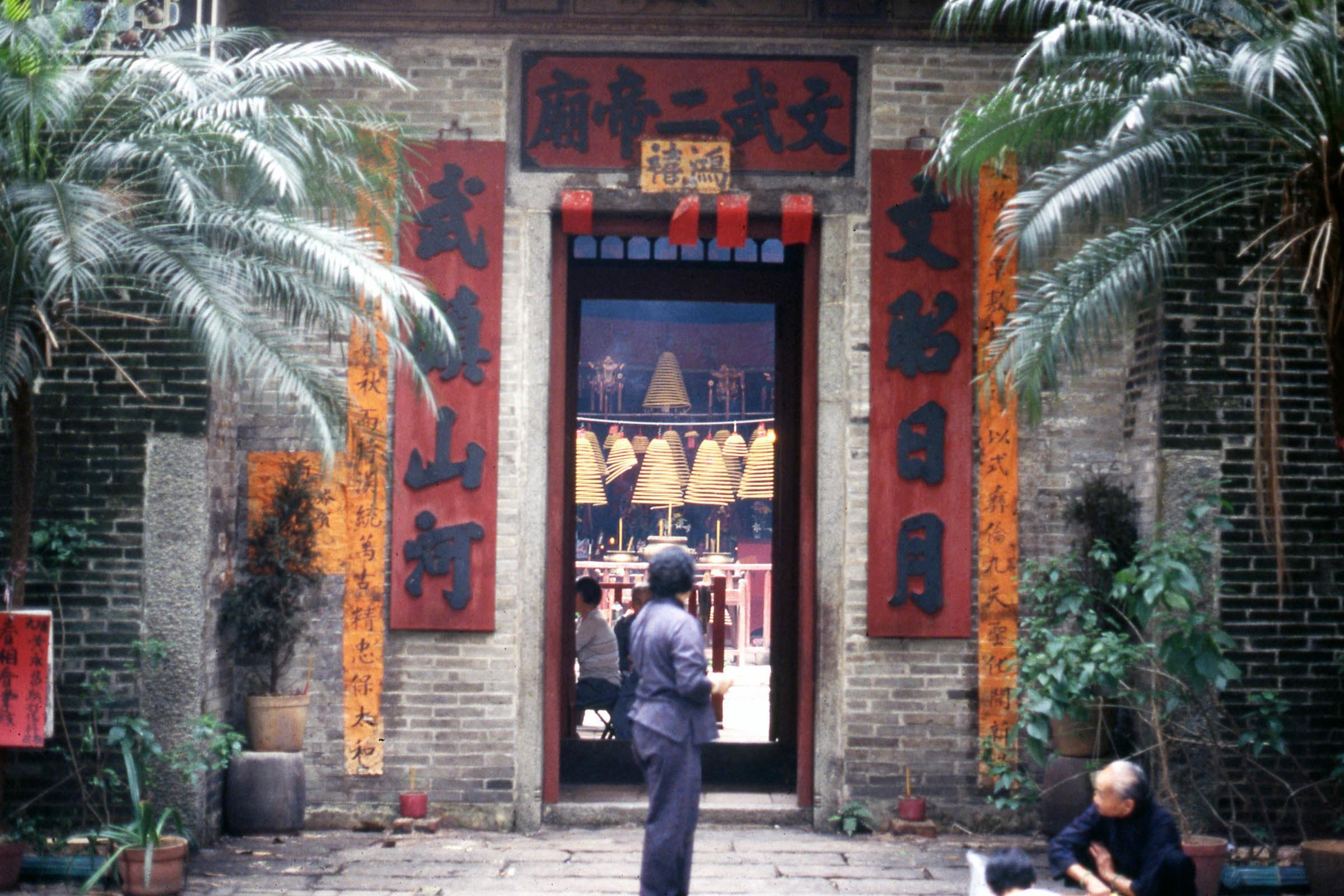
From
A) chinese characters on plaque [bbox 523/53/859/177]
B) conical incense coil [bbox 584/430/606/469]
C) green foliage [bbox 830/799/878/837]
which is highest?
chinese characters on plaque [bbox 523/53/859/177]

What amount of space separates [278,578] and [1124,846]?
5112mm

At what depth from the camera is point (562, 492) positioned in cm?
884

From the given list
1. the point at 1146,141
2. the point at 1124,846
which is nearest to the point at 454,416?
the point at 1146,141

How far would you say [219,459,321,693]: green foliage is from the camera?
8062mm

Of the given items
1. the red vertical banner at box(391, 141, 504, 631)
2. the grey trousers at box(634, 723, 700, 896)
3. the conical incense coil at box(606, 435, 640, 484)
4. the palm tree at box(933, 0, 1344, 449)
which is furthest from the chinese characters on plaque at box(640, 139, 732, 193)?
the conical incense coil at box(606, 435, 640, 484)

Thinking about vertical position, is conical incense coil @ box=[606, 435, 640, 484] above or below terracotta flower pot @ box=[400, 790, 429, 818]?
above

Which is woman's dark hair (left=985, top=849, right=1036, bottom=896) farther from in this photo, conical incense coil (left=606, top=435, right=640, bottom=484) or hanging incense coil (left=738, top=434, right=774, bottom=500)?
conical incense coil (left=606, top=435, right=640, bottom=484)

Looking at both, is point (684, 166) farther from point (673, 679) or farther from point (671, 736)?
point (671, 736)

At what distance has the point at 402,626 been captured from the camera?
8320 mm

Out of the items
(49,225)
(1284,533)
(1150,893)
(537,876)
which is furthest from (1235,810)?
(49,225)

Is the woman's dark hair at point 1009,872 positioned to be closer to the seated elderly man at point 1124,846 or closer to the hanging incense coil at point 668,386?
the seated elderly man at point 1124,846

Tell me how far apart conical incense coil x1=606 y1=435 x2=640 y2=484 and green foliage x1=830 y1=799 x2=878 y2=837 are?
9.11 meters

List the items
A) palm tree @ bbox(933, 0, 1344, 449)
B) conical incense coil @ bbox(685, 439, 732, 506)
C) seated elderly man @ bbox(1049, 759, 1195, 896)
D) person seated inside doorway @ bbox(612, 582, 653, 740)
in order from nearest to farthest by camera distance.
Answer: seated elderly man @ bbox(1049, 759, 1195, 896)
palm tree @ bbox(933, 0, 1344, 449)
person seated inside doorway @ bbox(612, 582, 653, 740)
conical incense coil @ bbox(685, 439, 732, 506)

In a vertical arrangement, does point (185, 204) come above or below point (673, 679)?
above
